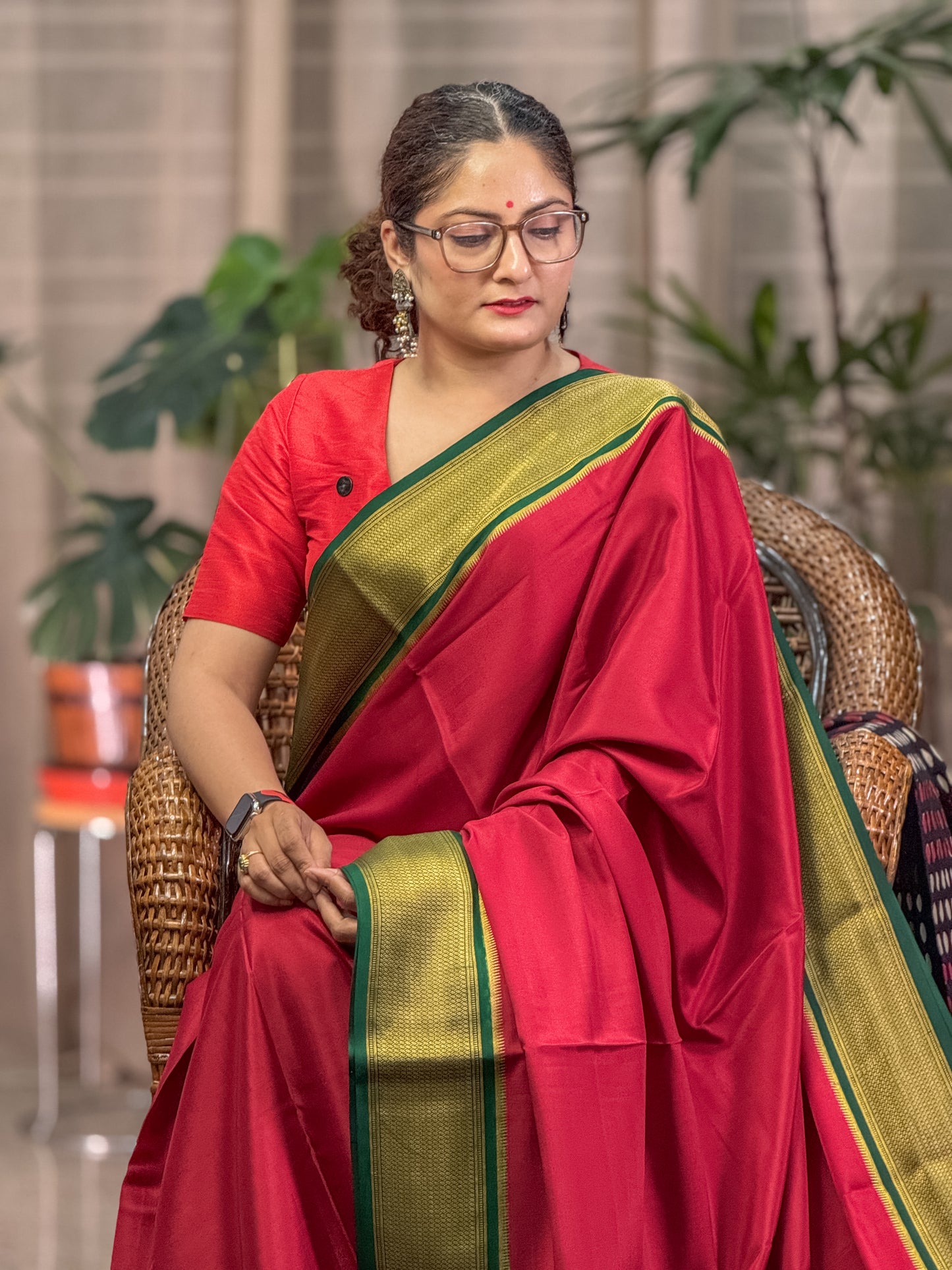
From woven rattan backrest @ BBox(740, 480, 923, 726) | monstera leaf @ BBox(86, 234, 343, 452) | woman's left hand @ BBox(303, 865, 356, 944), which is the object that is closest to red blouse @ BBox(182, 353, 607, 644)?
woman's left hand @ BBox(303, 865, 356, 944)

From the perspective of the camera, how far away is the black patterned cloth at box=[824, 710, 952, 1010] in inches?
63.9

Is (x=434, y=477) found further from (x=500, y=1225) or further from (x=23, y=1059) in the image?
(x=23, y=1059)

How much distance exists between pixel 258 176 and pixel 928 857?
6.82ft

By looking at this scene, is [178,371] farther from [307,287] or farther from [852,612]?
[852,612]

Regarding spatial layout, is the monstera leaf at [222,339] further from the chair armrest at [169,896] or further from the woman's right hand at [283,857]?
the woman's right hand at [283,857]

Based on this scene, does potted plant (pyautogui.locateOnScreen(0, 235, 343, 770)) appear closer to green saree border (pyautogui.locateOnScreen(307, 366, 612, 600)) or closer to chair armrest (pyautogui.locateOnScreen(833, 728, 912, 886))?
green saree border (pyautogui.locateOnScreen(307, 366, 612, 600))

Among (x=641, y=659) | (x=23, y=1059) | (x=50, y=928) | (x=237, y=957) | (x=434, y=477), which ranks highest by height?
(x=434, y=477)

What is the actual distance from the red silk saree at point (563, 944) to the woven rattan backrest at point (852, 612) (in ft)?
1.01

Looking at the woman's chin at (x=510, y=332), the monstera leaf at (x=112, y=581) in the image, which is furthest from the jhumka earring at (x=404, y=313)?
the monstera leaf at (x=112, y=581)

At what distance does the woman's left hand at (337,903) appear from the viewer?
1.32 m

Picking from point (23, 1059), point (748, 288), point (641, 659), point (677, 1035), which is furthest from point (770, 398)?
point (23, 1059)

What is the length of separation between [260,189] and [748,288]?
102cm

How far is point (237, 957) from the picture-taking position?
4.34 feet

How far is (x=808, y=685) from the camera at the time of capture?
6.33 ft
